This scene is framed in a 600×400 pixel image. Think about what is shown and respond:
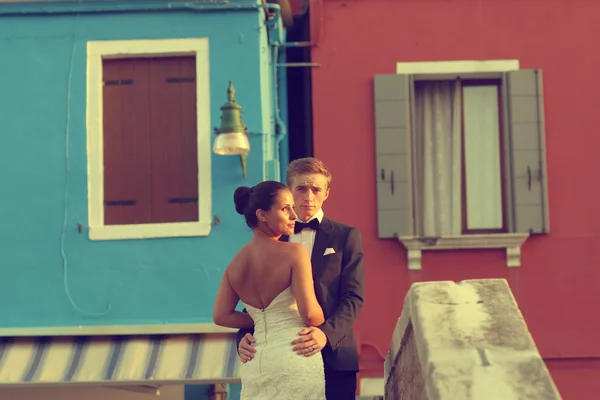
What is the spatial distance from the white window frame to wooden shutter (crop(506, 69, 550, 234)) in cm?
15

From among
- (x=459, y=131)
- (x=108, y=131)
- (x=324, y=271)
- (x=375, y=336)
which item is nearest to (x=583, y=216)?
(x=459, y=131)

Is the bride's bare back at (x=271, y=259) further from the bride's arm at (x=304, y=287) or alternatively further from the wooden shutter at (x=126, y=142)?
the wooden shutter at (x=126, y=142)

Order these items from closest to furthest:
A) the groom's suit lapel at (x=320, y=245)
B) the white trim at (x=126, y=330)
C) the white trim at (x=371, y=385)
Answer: the groom's suit lapel at (x=320, y=245)
the white trim at (x=126, y=330)
the white trim at (x=371, y=385)

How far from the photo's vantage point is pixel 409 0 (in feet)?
38.8

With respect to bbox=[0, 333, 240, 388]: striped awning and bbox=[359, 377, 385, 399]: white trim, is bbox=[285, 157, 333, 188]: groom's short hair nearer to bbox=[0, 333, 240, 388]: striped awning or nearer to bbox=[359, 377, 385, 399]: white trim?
bbox=[0, 333, 240, 388]: striped awning

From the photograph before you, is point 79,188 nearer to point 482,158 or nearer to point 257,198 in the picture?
point 482,158

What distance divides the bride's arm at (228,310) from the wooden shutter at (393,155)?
6.28 m

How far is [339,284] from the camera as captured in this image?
212 inches

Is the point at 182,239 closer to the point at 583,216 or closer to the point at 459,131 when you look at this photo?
the point at 459,131

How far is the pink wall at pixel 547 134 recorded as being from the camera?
11.5 m

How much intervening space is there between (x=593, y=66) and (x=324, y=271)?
7121mm

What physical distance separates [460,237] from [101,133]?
351cm

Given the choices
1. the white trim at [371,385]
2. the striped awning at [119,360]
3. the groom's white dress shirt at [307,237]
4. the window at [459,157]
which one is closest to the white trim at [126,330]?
the striped awning at [119,360]

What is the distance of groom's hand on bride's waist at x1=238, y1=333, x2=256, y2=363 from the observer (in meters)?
5.06
